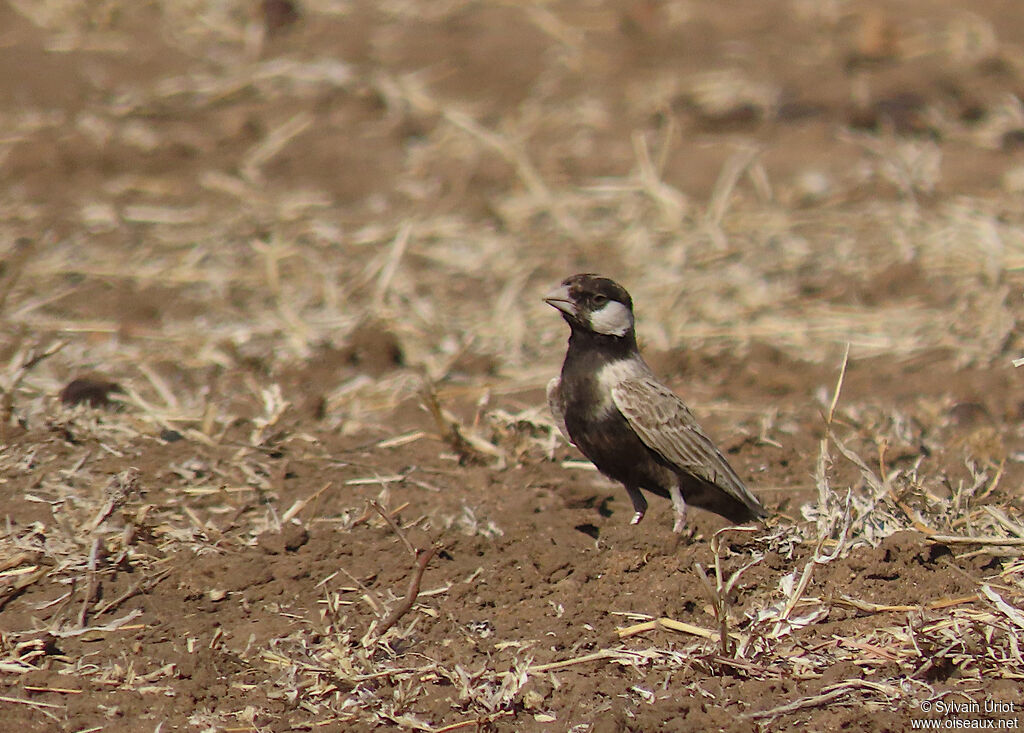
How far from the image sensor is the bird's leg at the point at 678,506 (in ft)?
16.0

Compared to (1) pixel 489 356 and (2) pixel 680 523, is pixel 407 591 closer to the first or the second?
(2) pixel 680 523

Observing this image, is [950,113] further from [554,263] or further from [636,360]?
[636,360]

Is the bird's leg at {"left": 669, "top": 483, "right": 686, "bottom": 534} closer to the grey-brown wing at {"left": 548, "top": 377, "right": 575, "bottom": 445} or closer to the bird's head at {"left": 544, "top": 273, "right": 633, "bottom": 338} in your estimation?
the grey-brown wing at {"left": 548, "top": 377, "right": 575, "bottom": 445}

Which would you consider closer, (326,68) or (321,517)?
(321,517)

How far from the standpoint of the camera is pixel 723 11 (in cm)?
1177

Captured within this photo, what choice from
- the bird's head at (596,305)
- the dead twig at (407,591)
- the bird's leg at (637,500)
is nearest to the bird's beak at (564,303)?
the bird's head at (596,305)

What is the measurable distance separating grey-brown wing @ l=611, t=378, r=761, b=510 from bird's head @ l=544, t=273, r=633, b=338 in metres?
0.25

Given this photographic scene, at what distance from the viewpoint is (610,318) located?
5.09 m

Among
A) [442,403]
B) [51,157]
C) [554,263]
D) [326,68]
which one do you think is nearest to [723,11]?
[326,68]

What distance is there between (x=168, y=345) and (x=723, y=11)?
693 cm

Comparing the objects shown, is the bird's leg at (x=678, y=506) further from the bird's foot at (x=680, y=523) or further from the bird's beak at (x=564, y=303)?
the bird's beak at (x=564, y=303)

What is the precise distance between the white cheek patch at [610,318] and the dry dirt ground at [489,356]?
27.9 inches

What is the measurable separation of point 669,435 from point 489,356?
2.10 m

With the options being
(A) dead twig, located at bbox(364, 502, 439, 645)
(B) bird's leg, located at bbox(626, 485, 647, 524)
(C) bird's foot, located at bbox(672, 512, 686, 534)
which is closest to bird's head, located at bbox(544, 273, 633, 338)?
(B) bird's leg, located at bbox(626, 485, 647, 524)
